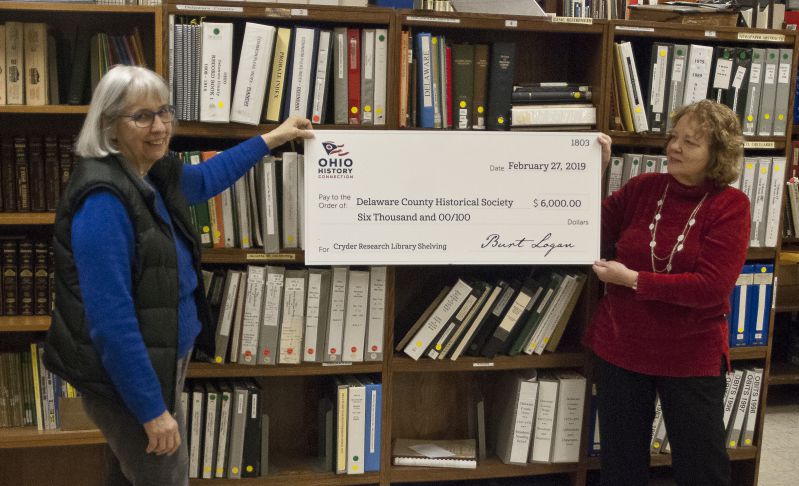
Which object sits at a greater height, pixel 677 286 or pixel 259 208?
pixel 259 208

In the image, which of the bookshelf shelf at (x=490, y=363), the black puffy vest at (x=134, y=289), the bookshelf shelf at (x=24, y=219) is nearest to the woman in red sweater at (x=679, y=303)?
the bookshelf shelf at (x=490, y=363)

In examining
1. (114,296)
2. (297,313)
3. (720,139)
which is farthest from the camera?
(297,313)

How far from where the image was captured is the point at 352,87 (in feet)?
7.87

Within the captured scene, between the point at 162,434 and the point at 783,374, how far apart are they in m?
3.40

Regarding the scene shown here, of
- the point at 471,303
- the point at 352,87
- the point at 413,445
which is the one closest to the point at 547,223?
the point at 471,303

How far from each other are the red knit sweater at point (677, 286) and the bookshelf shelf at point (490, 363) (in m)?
0.28

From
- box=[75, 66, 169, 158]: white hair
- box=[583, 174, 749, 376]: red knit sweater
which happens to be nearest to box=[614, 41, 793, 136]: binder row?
box=[583, 174, 749, 376]: red knit sweater

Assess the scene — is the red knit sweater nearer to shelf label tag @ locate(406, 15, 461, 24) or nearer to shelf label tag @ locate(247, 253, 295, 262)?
shelf label tag @ locate(406, 15, 461, 24)

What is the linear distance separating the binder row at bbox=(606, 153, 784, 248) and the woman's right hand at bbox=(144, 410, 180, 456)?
1.62 meters

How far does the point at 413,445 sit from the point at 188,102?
1.42 meters

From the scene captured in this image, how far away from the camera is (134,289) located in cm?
166

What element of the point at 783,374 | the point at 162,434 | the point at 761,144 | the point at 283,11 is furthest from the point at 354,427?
the point at 783,374

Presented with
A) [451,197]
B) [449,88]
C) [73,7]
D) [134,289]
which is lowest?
[134,289]

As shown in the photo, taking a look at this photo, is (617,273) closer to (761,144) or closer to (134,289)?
(761,144)
